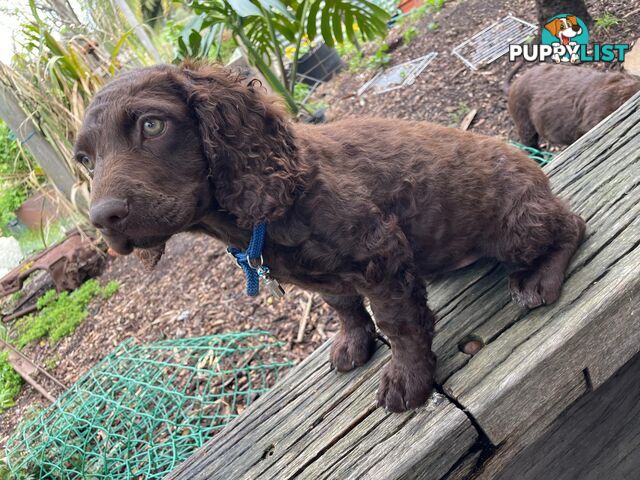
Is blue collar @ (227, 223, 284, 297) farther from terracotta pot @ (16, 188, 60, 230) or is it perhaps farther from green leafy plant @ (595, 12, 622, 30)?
terracotta pot @ (16, 188, 60, 230)

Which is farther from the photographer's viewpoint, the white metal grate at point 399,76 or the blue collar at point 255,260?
the white metal grate at point 399,76

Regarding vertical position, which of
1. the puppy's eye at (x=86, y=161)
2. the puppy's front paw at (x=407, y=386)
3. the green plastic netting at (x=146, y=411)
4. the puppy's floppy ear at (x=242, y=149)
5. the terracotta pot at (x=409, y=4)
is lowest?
the green plastic netting at (x=146, y=411)

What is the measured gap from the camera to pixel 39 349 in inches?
259

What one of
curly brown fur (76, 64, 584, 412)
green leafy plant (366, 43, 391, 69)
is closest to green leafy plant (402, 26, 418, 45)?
green leafy plant (366, 43, 391, 69)

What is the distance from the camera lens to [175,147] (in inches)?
67.5

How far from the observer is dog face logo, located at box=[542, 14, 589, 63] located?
5.43m

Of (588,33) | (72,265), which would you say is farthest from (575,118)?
(72,265)

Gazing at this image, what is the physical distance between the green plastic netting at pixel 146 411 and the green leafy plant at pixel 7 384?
198 centimetres

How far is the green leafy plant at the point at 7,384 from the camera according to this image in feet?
19.6

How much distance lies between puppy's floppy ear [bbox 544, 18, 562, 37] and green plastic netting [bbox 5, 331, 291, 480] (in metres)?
4.35

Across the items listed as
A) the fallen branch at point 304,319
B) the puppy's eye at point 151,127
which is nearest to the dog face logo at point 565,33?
the fallen branch at point 304,319

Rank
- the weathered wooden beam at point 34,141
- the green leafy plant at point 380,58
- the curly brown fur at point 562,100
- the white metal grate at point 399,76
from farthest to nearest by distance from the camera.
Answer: the green leafy plant at point 380,58 < the weathered wooden beam at point 34,141 < the white metal grate at point 399,76 < the curly brown fur at point 562,100

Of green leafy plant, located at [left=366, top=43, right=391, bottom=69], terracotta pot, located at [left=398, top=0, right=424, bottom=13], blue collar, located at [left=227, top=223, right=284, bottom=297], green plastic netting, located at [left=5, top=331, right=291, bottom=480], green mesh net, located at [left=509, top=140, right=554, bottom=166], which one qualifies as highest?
blue collar, located at [left=227, top=223, right=284, bottom=297]

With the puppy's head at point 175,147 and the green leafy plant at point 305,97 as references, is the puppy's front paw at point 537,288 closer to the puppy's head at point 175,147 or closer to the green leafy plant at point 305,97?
the puppy's head at point 175,147
